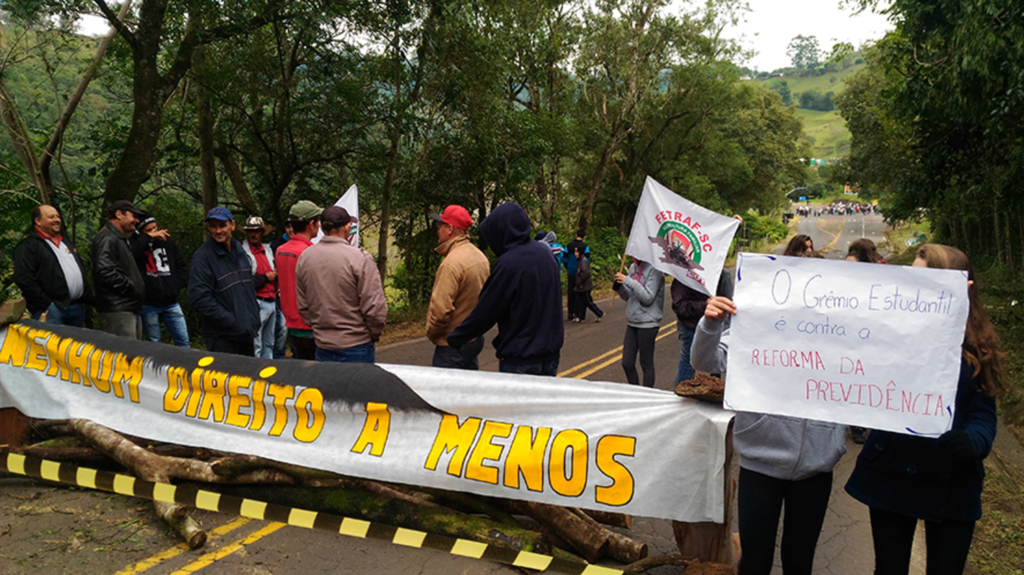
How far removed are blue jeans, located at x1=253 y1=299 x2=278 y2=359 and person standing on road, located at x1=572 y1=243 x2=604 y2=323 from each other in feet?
23.6

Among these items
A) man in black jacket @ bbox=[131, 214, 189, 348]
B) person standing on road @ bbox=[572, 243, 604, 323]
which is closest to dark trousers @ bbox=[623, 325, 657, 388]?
man in black jacket @ bbox=[131, 214, 189, 348]

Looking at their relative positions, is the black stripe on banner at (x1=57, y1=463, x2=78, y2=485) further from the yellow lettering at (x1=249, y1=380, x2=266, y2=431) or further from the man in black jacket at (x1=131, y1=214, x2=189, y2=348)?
the man in black jacket at (x1=131, y1=214, x2=189, y2=348)

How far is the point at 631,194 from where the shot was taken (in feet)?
106

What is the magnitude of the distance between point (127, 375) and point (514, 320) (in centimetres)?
290

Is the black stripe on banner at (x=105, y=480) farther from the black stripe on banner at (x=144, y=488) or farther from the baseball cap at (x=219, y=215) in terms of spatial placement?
the baseball cap at (x=219, y=215)

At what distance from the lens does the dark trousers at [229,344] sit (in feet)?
20.4

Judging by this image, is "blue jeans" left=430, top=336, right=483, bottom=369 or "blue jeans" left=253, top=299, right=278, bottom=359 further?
"blue jeans" left=253, top=299, right=278, bottom=359

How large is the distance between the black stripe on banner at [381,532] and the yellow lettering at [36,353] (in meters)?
3.13

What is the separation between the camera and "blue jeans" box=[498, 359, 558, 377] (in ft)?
14.9

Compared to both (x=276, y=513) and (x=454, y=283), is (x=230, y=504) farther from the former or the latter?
(x=454, y=283)

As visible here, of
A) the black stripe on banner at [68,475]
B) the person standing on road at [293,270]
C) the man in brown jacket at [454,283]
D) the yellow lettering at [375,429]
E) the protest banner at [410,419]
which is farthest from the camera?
the person standing on road at [293,270]

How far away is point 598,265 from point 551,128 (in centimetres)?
762

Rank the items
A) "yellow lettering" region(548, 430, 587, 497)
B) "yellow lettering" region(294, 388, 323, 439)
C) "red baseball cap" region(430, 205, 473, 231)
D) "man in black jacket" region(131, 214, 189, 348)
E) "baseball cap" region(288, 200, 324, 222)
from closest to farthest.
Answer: "yellow lettering" region(548, 430, 587, 497)
"yellow lettering" region(294, 388, 323, 439)
"red baseball cap" region(430, 205, 473, 231)
"baseball cap" region(288, 200, 324, 222)
"man in black jacket" region(131, 214, 189, 348)

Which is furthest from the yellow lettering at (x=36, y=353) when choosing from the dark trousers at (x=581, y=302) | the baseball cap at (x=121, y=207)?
the dark trousers at (x=581, y=302)
